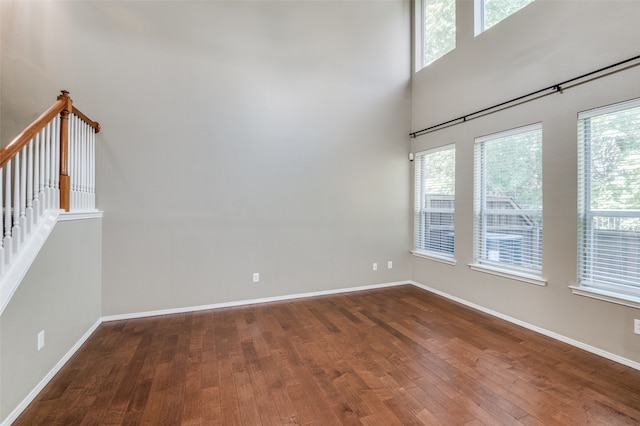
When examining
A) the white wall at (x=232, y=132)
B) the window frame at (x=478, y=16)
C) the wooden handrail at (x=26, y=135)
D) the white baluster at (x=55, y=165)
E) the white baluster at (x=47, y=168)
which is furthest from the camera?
the window frame at (x=478, y=16)

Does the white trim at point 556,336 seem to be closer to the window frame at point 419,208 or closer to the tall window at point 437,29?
the window frame at point 419,208

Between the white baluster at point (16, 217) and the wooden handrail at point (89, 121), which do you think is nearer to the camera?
the white baluster at point (16, 217)

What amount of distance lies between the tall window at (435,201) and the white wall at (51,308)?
4.39m

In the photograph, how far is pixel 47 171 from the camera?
2229 millimetres

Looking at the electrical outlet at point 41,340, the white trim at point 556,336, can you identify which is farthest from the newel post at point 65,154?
the white trim at point 556,336

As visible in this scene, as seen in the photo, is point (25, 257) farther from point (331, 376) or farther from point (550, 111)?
point (550, 111)

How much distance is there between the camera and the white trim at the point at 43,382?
1.67m

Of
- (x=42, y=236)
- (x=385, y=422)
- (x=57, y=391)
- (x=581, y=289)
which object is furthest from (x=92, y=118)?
(x=581, y=289)

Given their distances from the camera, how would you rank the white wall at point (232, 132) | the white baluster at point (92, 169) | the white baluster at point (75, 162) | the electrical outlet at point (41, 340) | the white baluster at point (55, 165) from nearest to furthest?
the electrical outlet at point (41, 340) < the white baluster at point (55, 165) < the white baluster at point (75, 162) < the white baluster at point (92, 169) < the white wall at point (232, 132)

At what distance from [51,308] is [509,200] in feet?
15.0

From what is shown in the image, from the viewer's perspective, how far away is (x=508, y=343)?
105 inches

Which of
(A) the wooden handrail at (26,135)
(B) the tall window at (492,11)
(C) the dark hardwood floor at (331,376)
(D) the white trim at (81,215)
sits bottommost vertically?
(C) the dark hardwood floor at (331,376)

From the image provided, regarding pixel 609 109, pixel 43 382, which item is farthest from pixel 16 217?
pixel 609 109

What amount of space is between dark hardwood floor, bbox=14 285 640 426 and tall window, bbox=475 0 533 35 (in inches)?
142
